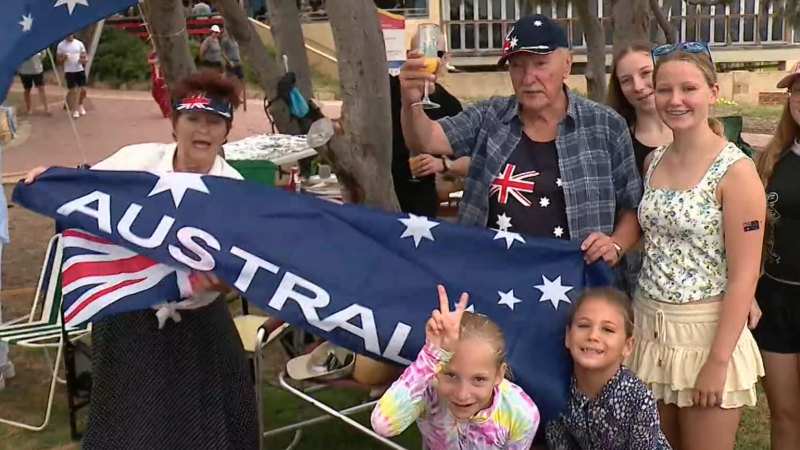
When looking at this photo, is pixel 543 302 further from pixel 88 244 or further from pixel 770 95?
pixel 770 95

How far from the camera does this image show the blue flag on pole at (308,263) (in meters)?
3.08

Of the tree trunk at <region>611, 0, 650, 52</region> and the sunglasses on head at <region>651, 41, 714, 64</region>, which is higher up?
the sunglasses on head at <region>651, 41, 714, 64</region>

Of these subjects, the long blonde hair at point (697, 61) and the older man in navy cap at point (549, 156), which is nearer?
the long blonde hair at point (697, 61)

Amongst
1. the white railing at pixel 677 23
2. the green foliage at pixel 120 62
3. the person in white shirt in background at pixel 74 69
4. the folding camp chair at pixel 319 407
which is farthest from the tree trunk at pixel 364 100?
the white railing at pixel 677 23

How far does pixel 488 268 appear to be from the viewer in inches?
125

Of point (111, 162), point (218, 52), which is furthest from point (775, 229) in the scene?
point (218, 52)

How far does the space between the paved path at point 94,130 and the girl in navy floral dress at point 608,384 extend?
1025cm

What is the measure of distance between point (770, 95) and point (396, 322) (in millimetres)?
22966

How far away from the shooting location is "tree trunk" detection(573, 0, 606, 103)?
1173cm

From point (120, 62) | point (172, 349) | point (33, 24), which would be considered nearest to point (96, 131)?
point (120, 62)

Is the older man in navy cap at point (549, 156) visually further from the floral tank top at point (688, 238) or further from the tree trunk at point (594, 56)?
the tree trunk at point (594, 56)

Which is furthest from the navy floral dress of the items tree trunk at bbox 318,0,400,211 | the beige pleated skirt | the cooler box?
the cooler box

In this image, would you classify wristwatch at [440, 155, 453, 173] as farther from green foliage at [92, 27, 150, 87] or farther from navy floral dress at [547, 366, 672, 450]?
green foliage at [92, 27, 150, 87]

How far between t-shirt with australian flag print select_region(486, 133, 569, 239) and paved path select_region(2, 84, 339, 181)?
9.83 meters
